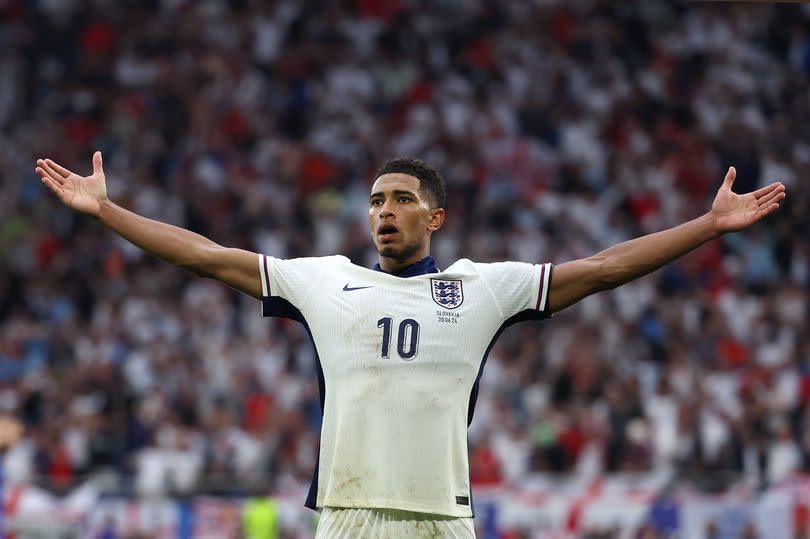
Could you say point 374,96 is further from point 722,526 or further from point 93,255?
point 722,526

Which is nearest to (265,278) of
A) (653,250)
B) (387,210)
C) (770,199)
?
(387,210)

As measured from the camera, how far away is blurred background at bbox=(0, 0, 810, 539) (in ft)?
42.8

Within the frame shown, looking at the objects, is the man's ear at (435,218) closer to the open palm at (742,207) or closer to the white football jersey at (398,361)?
the white football jersey at (398,361)

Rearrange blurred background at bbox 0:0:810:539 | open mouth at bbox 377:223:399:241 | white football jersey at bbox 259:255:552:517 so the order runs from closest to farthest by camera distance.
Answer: white football jersey at bbox 259:255:552:517
open mouth at bbox 377:223:399:241
blurred background at bbox 0:0:810:539

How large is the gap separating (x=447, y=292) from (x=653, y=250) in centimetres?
76

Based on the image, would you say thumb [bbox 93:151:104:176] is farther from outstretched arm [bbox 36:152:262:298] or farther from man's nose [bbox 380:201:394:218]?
man's nose [bbox 380:201:394:218]

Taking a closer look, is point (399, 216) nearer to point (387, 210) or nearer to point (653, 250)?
point (387, 210)

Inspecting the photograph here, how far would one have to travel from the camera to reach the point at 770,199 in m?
5.35

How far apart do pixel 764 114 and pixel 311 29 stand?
20.9 ft

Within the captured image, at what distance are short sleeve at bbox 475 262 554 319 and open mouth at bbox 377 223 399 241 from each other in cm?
36

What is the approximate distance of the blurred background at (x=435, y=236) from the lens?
42.8ft

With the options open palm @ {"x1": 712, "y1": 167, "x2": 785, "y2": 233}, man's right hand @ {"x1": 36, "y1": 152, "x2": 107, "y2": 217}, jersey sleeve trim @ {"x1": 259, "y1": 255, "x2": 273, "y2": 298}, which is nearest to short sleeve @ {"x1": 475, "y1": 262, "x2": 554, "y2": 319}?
open palm @ {"x1": 712, "y1": 167, "x2": 785, "y2": 233}

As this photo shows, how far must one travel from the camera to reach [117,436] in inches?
574

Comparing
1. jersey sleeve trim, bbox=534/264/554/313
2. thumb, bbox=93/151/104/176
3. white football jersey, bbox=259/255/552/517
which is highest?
thumb, bbox=93/151/104/176
